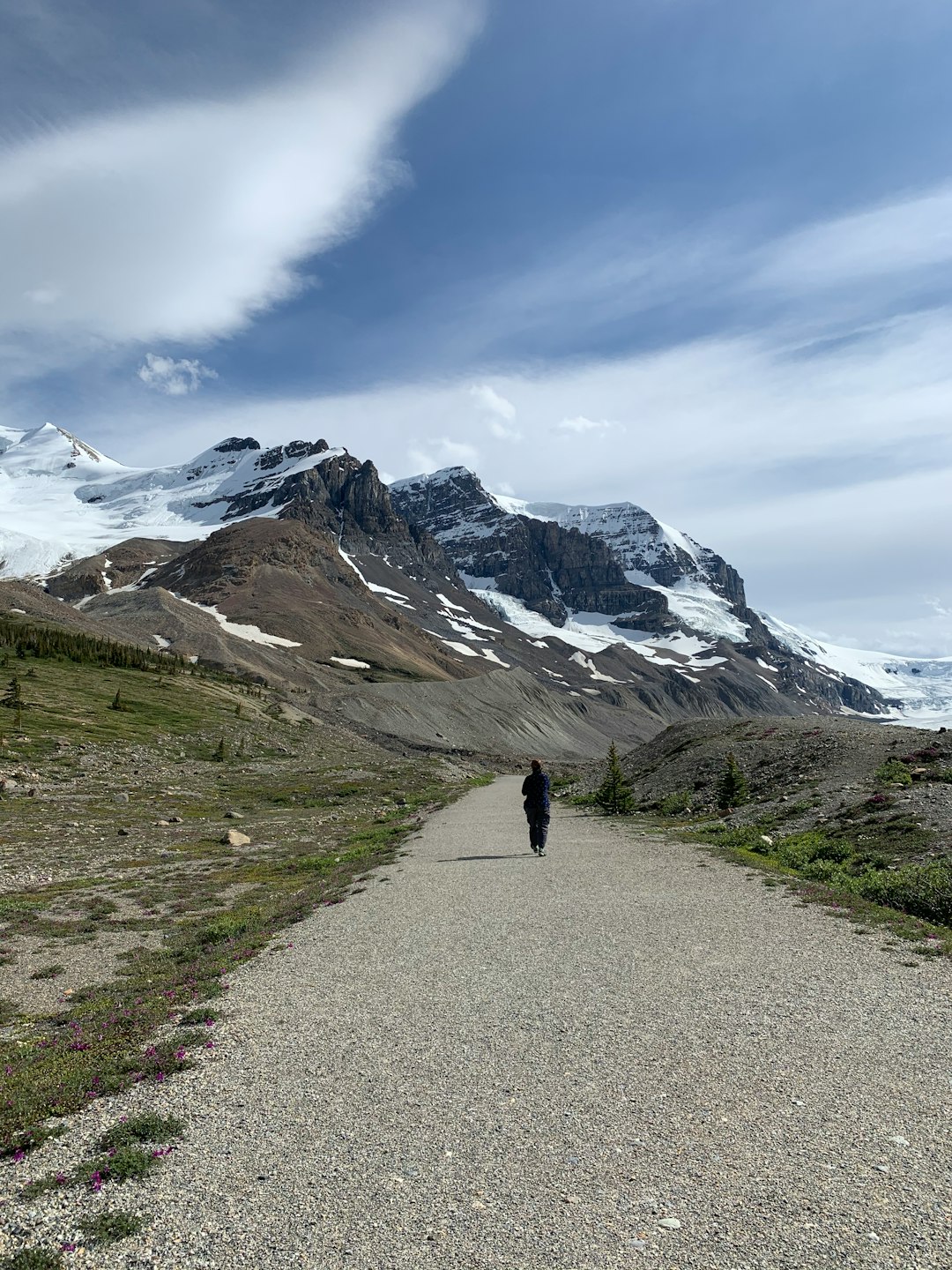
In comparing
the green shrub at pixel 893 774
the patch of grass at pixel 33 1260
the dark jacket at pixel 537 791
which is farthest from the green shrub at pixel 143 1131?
the green shrub at pixel 893 774

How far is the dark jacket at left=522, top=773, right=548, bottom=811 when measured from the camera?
2383 cm

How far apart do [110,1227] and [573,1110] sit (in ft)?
13.1

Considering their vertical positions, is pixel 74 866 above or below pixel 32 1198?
below

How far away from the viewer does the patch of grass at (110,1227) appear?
5344mm

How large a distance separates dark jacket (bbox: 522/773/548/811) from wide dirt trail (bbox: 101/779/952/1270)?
1053 cm

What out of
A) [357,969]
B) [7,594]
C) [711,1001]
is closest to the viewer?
[711,1001]

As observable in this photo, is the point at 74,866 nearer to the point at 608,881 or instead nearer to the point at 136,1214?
the point at 608,881

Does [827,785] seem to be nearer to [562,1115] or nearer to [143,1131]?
[562,1115]

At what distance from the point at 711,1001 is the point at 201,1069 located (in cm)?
641

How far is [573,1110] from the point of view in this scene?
700cm

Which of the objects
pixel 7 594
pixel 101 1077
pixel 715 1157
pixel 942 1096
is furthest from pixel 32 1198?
pixel 7 594

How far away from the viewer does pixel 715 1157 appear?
6172 millimetres

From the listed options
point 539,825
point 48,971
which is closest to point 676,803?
point 539,825

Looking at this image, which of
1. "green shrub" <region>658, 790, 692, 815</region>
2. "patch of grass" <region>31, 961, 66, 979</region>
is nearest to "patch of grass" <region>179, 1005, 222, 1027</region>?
"patch of grass" <region>31, 961, 66, 979</region>
